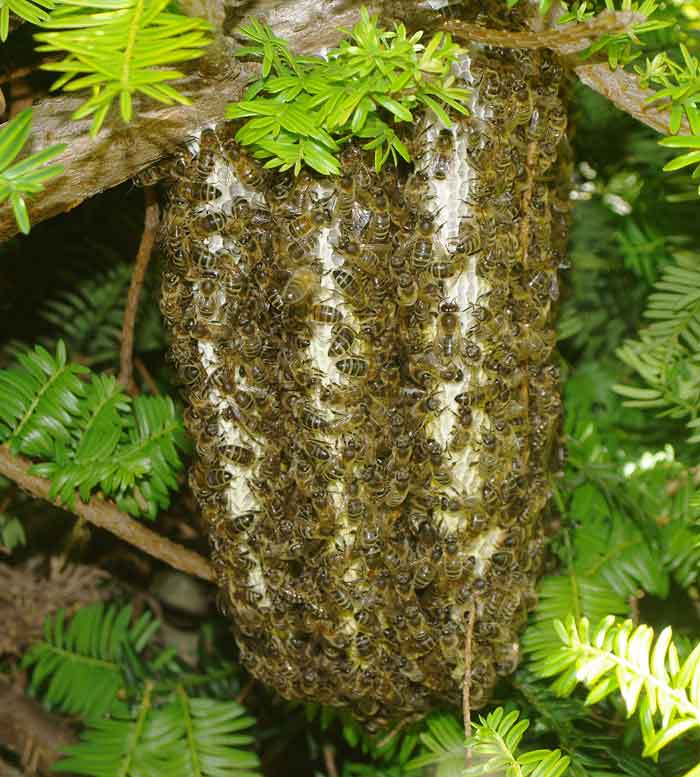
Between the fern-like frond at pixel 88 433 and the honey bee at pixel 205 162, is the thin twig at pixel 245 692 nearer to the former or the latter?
the fern-like frond at pixel 88 433

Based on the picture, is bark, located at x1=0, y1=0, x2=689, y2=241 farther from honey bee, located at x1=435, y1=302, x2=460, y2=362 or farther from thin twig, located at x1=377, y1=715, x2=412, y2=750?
thin twig, located at x1=377, y1=715, x2=412, y2=750

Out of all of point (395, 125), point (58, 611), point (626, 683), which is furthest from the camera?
point (58, 611)

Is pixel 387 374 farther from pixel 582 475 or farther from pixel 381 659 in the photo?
pixel 582 475

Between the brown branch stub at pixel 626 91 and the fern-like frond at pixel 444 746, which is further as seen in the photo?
the fern-like frond at pixel 444 746

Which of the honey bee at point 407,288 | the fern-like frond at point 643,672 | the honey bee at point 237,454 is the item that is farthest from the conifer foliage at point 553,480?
the honey bee at point 237,454

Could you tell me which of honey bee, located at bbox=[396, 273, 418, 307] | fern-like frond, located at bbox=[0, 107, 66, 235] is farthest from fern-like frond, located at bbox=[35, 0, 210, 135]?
honey bee, located at bbox=[396, 273, 418, 307]

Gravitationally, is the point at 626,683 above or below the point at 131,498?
above

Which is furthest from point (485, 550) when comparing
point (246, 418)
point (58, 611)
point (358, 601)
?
point (58, 611)
